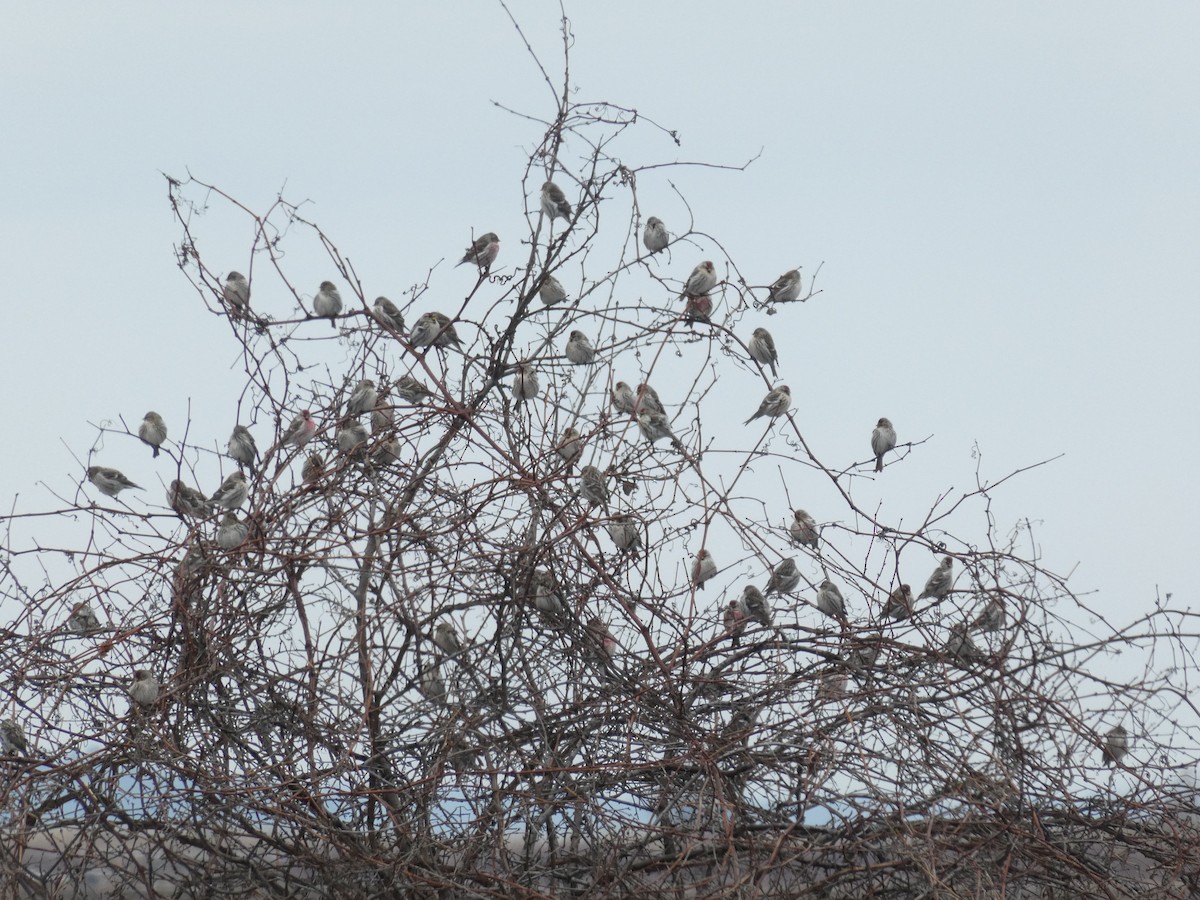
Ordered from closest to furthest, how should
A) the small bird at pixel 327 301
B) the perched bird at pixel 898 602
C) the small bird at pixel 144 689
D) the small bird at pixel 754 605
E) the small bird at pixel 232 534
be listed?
the small bird at pixel 144 689 → the perched bird at pixel 898 602 → the small bird at pixel 232 534 → the small bird at pixel 754 605 → the small bird at pixel 327 301

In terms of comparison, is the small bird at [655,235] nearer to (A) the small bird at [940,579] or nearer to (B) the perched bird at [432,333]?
(B) the perched bird at [432,333]

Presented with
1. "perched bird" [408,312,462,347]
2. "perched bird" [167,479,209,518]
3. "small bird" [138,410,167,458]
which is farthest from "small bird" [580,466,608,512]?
"small bird" [138,410,167,458]

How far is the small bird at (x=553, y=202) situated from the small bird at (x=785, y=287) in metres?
1.10

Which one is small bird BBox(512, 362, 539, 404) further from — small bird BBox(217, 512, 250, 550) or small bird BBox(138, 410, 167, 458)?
small bird BBox(138, 410, 167, 458)

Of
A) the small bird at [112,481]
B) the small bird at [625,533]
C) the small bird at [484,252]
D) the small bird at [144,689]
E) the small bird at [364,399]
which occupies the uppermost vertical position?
the small bird at [484,252]

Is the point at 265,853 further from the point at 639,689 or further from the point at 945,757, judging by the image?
the point at 945,757

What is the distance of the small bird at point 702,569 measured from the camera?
545 centimetres

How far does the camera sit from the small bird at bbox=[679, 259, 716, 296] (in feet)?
21.5

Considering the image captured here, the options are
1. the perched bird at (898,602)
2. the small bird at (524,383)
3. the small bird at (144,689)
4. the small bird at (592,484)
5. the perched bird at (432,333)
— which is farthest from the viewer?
the perched bird at (432,333)

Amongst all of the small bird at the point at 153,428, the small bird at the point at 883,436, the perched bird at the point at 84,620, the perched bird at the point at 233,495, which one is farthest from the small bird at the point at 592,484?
the small bird at the point at 153,428

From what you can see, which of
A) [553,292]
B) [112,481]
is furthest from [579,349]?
[112,481]

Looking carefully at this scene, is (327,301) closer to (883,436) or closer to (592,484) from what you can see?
(592,484)

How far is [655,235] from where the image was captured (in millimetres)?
7207

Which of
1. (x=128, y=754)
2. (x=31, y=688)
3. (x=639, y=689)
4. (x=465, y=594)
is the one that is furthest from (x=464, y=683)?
(x=31, y=688)
